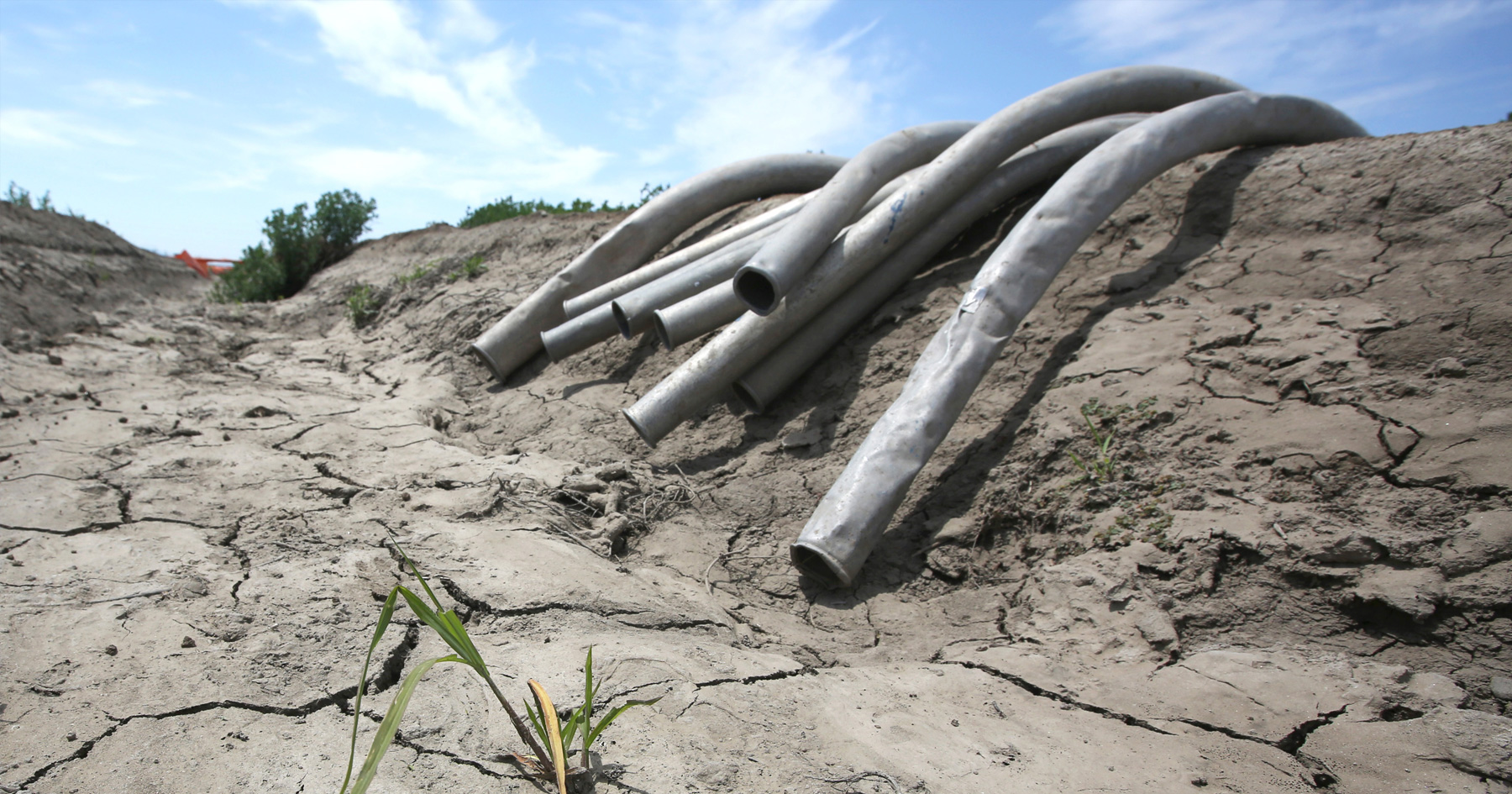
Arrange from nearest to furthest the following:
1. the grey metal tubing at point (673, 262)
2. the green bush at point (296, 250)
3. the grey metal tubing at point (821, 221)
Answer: the grey metal tubing at point (821, 221) → the grey metal tubing at point (673, 262) → the green bush at point (296, 250)

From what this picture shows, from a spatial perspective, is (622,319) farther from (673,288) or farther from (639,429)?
(639,429)

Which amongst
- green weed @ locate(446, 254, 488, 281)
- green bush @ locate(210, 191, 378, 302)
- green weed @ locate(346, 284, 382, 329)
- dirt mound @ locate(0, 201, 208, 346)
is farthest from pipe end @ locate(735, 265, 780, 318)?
green bush @ locate(210, 191, 378, 302)

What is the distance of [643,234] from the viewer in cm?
588

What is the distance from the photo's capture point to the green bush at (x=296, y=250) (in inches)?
363

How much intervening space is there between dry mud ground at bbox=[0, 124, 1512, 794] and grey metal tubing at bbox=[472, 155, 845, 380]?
3.83 ft

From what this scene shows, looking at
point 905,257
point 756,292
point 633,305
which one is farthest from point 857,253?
point 633,305

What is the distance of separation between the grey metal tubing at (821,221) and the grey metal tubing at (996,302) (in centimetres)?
89

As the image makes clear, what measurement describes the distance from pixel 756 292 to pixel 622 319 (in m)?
1.15

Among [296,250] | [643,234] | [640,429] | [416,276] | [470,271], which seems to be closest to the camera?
[640,429]

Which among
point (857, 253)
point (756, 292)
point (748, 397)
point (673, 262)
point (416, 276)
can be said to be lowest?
point (748, 397)

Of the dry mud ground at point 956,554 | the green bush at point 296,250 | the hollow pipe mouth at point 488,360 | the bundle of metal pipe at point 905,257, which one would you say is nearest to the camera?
the dry mud ground at point 956,554

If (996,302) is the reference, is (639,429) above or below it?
below

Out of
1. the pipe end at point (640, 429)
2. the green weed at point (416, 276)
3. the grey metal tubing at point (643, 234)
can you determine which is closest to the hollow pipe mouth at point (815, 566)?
the pipe end at point (640, 429)

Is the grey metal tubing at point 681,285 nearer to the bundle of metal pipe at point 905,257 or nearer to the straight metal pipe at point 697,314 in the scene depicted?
the bundle of metal pipe at point 905,257
